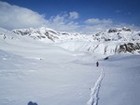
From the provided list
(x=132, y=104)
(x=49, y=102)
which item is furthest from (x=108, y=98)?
(x=49, y=102)

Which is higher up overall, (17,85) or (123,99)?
(17,85)

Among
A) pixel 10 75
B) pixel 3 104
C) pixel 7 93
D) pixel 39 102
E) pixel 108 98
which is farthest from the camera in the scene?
pixel 10 75

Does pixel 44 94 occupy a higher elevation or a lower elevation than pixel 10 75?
lower

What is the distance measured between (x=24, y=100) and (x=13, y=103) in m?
0.74

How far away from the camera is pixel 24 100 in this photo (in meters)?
8.68

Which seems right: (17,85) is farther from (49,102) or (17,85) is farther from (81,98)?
(81,98)

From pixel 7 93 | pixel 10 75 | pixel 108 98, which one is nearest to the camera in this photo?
pixel 7 93

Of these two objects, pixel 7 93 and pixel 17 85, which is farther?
pixel 17 85

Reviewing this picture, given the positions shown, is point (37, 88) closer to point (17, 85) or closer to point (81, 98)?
point (17, 85)

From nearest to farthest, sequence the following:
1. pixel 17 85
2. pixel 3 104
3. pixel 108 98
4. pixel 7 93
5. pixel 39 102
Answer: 1. pixel 3 104
2. pixel 39 102
3. pixel 7 93
4. pixel 108 98
5. pixel 17 85

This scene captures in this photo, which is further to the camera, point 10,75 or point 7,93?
point 10,75

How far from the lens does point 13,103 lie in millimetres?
8023

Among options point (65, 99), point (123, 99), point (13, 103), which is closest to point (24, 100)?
point (13, 103)

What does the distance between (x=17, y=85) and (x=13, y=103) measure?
118 inches
